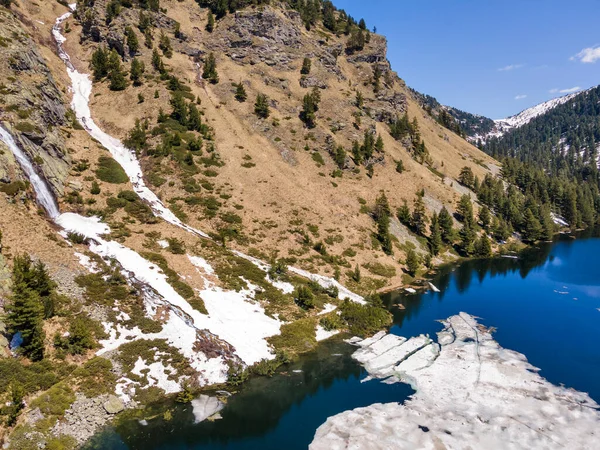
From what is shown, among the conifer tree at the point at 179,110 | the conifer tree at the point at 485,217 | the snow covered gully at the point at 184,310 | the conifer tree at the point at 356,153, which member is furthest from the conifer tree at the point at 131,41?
the conifer tree at the point at 485,217

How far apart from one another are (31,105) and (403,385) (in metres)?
74.5

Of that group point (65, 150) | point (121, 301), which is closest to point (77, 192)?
point (65, 150)

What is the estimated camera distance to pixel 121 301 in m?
41.2

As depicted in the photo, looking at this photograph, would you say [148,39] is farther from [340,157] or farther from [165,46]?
[340,157]

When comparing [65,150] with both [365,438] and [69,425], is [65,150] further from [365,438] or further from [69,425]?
[365,438]

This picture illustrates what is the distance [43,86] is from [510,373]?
90.9 m

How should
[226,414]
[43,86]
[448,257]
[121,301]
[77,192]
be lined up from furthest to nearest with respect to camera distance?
1. [448,257]
2. [43,86]
3. [77,192]
4. [121,301]
5. [226,414]

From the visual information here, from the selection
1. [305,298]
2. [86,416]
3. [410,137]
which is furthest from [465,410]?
[410,137]

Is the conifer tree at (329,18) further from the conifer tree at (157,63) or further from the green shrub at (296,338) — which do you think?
the green shrub at (296,338)

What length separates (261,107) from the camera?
327 ft

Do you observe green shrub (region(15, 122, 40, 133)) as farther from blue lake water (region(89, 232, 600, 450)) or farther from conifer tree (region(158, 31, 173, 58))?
conifer tree (region(158, 31, 173, 58))

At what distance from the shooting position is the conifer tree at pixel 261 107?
99812 millimetres

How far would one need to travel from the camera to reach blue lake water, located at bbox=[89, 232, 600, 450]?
2959cm

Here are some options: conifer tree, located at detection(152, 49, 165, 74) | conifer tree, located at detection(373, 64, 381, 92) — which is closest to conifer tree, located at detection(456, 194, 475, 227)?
conifer tree, located at detection(373, 64, 381, 92)
